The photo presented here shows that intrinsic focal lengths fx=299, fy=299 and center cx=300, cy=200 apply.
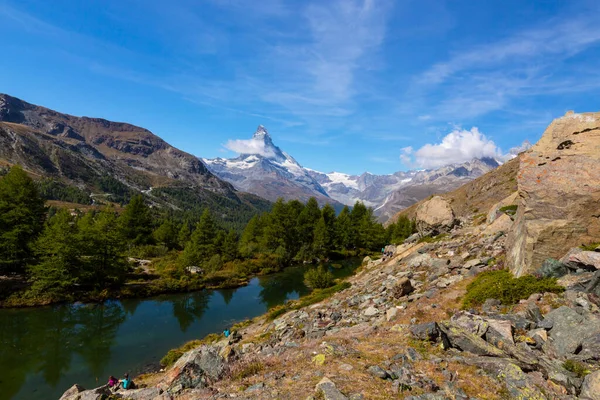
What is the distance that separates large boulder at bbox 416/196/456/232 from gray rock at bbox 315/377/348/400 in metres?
44.3

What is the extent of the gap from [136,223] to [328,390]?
10894cm

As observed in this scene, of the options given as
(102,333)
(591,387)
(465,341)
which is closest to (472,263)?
(465,341)

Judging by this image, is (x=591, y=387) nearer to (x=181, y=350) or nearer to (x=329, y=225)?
(x=181, y=350)

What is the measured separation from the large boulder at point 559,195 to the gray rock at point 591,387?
27.2ft

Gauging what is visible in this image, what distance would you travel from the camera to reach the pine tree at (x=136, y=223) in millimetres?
98625

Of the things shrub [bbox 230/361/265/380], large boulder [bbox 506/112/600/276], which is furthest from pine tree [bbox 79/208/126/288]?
large boulder [bbox 506/112/600/276]

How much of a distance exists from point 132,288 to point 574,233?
2603 inches

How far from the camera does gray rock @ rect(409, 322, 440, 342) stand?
13172 millimetres

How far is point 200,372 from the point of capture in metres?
13.1

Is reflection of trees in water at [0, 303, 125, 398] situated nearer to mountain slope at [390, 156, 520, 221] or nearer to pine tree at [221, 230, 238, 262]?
pine tree at [221, 230, 238, 262]

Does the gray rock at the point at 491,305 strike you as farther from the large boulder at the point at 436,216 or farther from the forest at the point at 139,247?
the forest at the point at 139,247

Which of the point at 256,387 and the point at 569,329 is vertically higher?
the point at 569,329

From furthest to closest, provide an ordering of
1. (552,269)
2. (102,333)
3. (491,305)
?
1. (102,333)
2. (491,305)
3. (552,269)

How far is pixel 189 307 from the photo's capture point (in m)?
54.0
